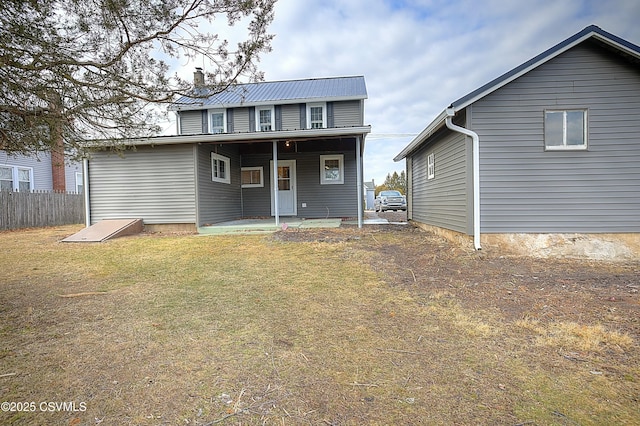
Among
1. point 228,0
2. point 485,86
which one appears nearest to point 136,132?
point 228,0

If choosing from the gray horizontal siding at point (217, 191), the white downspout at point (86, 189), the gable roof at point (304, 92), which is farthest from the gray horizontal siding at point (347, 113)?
the white downspout at point (86, 189)

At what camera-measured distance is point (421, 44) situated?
1251 cm

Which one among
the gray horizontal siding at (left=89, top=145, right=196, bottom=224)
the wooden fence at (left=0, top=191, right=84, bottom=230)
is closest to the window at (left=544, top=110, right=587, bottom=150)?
the gray horizontal siding at (left=89, top=145, right=196, bottom=224)

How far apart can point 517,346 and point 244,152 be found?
1258 cm

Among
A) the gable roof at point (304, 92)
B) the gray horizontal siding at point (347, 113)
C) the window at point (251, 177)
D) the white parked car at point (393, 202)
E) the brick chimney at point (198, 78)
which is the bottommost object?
the white parked car at point (393, 202)

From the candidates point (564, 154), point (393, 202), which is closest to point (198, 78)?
point (564, 154)

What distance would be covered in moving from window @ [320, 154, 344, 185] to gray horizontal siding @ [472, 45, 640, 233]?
7.09 meters

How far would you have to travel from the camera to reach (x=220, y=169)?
1210 centimetres

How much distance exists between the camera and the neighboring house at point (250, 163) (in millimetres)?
10367

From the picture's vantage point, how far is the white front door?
531 inches

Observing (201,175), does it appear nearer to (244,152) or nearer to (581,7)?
(244,152)

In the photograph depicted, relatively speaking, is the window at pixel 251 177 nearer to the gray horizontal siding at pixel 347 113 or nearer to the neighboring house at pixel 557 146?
the gray horizontal siding at pixel 347 113

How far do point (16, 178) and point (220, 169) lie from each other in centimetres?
1188

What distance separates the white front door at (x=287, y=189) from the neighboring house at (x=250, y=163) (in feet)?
0.14
